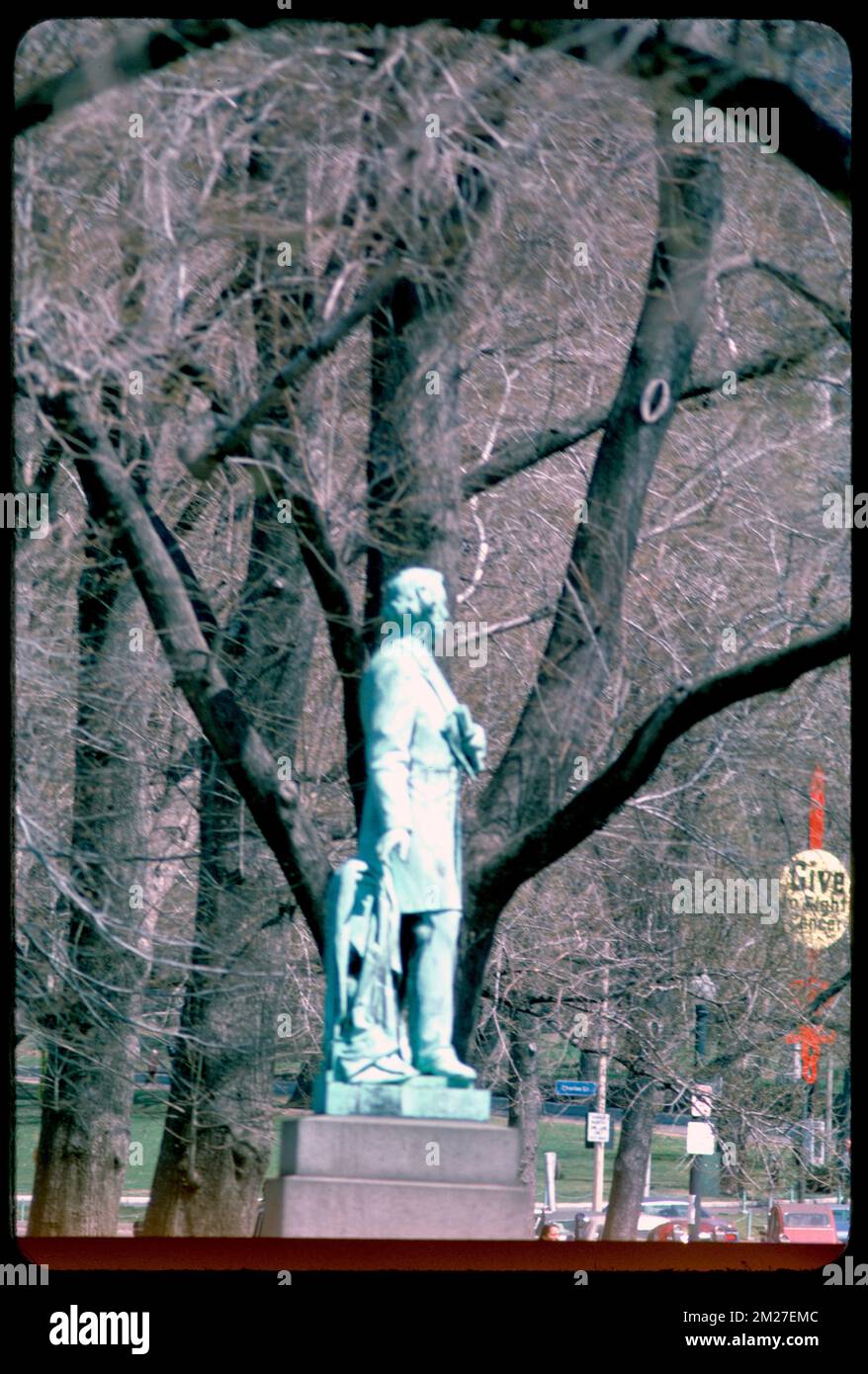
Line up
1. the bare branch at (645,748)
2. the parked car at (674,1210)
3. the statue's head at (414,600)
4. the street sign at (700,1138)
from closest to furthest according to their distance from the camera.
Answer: the statue's head at (414,600), the bare branch at (645,748), the street sign at (700,1138), the parked car at (674,1210)

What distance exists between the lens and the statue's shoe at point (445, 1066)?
1029cm

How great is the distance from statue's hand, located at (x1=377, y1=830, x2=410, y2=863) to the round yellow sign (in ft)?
27.0

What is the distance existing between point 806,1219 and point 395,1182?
11.3 metres

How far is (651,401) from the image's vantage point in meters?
12.3

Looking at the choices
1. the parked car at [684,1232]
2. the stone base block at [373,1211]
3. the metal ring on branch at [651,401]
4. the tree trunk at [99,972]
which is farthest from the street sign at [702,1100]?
the stone base block at [373,1211]

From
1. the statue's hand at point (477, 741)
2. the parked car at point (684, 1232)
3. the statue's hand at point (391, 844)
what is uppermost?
the statue's hand at point (477, 741)

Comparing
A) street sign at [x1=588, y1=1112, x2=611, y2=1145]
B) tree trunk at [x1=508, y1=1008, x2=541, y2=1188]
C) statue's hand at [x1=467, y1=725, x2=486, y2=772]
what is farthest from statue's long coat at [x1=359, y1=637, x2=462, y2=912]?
street sign at [x1=588, y1=1112, x2=611, y2=1145]

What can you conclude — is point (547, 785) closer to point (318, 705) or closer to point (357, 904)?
point (357, 904)

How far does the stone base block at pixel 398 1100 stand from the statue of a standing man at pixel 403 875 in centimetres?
7

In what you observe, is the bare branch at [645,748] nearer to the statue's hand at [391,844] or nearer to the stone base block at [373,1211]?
the statue's hand at [391,844]

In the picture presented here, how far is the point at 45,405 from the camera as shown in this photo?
11.4 m

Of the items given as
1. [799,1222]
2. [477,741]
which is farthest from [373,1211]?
[799,1222]

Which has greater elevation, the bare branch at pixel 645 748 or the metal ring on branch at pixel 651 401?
the metal ring on branch at pixel 651 401

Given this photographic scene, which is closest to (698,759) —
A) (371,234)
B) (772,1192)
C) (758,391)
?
(758,391)
